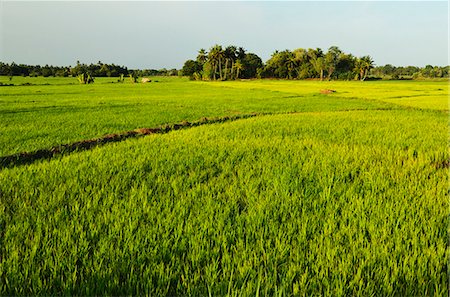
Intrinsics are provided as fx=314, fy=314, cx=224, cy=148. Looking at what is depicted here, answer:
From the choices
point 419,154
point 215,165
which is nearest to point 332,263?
point 215,165

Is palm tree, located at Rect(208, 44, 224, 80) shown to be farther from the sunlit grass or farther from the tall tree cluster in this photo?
the sunlit grass

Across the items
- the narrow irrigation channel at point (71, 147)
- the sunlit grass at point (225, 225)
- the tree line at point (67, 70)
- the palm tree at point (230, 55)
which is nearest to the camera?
the sunlit grass at point (225, 225)

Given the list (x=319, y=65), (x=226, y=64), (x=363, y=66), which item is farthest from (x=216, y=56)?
(x=363, y=66)

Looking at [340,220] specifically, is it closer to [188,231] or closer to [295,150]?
[188,231]

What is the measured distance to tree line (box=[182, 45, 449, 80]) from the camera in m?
72.8

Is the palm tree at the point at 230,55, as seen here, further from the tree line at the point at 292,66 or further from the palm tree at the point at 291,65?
the palm tree at the point at 291,65

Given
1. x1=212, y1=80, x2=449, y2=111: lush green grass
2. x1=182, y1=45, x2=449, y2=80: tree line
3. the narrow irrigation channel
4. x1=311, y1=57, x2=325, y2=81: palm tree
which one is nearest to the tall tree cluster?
x1=182, y1=45, x2=449, y2=80: tree line

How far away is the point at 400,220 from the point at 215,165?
275 cm

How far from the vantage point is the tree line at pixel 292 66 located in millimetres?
72812

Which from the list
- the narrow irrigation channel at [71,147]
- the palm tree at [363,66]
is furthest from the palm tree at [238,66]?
the narrow irrigation channel at [71,147]

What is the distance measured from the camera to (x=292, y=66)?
77.6 m

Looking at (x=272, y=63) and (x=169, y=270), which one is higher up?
(x=272, y=63)

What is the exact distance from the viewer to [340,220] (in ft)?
8.96

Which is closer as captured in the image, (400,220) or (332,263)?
(332,263)
